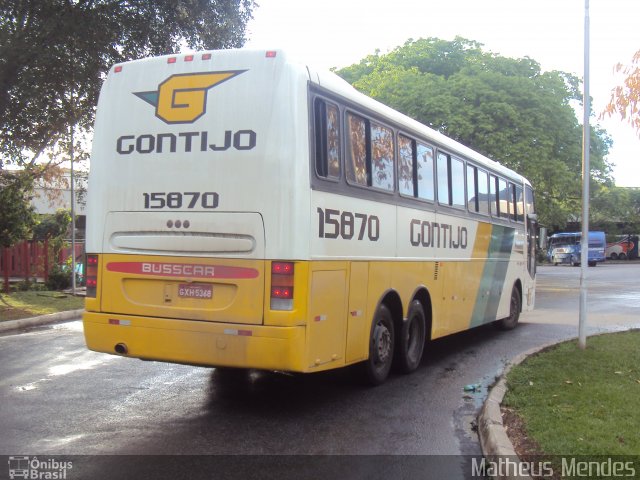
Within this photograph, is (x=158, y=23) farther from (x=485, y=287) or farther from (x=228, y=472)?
(x=228, y=472)

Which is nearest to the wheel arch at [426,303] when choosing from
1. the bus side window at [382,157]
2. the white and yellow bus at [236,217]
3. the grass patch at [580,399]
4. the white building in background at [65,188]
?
the white and yellow bus at [236,217]

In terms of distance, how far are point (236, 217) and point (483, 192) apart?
6219 mm

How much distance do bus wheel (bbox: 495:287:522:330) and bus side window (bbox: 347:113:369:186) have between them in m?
7.17

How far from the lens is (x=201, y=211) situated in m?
5.54

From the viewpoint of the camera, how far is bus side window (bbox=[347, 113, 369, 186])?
20.4ft

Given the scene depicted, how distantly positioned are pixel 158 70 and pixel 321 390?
397 centimetres

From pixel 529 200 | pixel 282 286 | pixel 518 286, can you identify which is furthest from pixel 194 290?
pixel 529 200

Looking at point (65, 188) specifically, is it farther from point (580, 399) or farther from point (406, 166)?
point (580, 399)

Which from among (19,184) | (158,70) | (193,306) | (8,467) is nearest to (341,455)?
(193,306)

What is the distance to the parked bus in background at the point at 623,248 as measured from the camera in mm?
55906

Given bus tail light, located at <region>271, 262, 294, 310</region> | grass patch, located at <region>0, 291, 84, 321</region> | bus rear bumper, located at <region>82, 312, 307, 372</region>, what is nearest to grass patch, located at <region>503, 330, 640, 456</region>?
bus rear bumper, located at <region>82, 312, 307, 372</region>

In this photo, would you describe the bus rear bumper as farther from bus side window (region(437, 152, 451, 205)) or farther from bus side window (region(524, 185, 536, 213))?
bus side window (region(524, 185, 536, 213))

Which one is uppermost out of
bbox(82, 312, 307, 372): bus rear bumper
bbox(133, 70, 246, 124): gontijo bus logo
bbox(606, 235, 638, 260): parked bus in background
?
bbox(133, 70, 246, 124): gontijo bus logo

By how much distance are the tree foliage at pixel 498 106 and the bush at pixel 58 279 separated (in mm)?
14499
